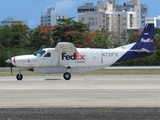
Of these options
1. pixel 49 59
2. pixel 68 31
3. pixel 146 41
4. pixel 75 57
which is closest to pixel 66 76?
pixel 49 59

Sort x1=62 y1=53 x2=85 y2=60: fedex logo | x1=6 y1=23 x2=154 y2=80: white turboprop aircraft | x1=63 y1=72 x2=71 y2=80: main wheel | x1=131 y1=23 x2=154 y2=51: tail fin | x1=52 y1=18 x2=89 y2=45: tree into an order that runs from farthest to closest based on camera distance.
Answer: x1=52 y1=18 x2=89 y2=45: tree < x1=131 y1=23 x2=154 y2=51: tail fin < x1=62 y1=53 x2=85 y2=60: fedex logo < x1=6 y1=23 x2=154 y2=80: white turboprop aircraft < x1=63 y1=72 x2=71 y2=80: main wheel

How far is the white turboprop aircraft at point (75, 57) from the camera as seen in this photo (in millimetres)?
36750

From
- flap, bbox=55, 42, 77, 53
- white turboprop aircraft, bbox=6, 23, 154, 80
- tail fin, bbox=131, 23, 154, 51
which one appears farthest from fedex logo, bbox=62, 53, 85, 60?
tail fin, bbox=131, 23, 154, 51

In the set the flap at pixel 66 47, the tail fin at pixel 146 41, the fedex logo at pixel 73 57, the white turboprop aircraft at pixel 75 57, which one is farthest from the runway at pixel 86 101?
the tail fin at pixel 146 41

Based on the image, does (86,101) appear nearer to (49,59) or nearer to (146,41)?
(49,59)

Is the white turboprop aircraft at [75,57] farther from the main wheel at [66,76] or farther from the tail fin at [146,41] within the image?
the main wheel at [66,76]

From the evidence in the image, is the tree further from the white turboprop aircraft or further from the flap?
the flap

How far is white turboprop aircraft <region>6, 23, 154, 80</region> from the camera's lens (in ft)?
121

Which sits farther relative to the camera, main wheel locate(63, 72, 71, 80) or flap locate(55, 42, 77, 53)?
flap locate(55, 42, 77, 53)

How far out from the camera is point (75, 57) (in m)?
37.7

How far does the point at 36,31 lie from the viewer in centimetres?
9119

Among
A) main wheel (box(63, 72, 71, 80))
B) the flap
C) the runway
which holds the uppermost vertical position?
the flap

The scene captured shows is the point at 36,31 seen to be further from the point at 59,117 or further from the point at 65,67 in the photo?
the point at 59,117

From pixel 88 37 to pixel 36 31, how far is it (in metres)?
9.64
